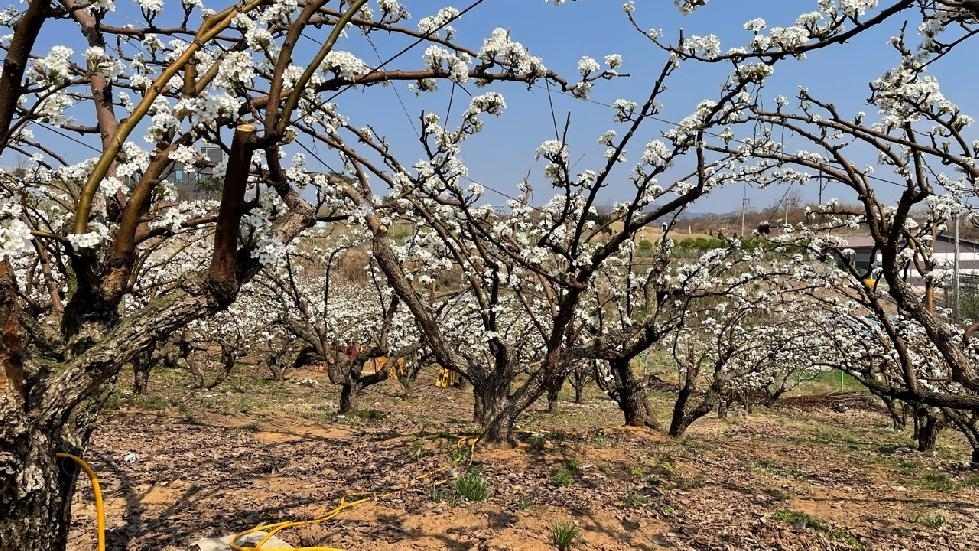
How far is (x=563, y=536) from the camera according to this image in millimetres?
4930

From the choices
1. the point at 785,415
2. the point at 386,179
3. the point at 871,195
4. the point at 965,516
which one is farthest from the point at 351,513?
the point at 785,415

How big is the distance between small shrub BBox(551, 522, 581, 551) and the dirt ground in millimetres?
65

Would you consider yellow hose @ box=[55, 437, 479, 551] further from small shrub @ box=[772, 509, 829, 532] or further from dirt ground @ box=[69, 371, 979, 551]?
small shrub @ box=[772, 509, 829, 532]

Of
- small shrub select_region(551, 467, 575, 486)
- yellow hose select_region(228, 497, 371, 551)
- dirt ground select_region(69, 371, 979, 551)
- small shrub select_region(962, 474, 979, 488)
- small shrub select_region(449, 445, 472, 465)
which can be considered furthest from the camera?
small shrub select_region(962, 474, 979, 488)

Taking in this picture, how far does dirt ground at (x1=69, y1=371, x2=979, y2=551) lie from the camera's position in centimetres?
524

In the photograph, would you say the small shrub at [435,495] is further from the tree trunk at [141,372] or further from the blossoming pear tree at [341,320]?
the tree trunk at [141,372]

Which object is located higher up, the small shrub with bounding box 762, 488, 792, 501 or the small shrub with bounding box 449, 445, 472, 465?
the small shrub with bounding box 449, 445, 472, 465

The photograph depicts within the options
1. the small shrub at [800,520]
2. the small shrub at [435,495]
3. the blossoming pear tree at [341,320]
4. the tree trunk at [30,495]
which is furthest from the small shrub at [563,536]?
the tree trunk at [30,495]

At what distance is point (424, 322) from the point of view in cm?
701

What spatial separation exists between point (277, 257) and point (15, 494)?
5.09ft

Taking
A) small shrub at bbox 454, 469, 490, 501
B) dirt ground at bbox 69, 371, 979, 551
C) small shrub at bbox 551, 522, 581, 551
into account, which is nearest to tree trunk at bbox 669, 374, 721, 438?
dirt ground at bbox 69, 371, 979, 551

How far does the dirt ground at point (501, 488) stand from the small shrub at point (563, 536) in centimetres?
7

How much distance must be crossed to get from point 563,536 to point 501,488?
1.51 metres

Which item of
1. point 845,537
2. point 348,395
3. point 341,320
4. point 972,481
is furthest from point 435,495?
point 341,320
